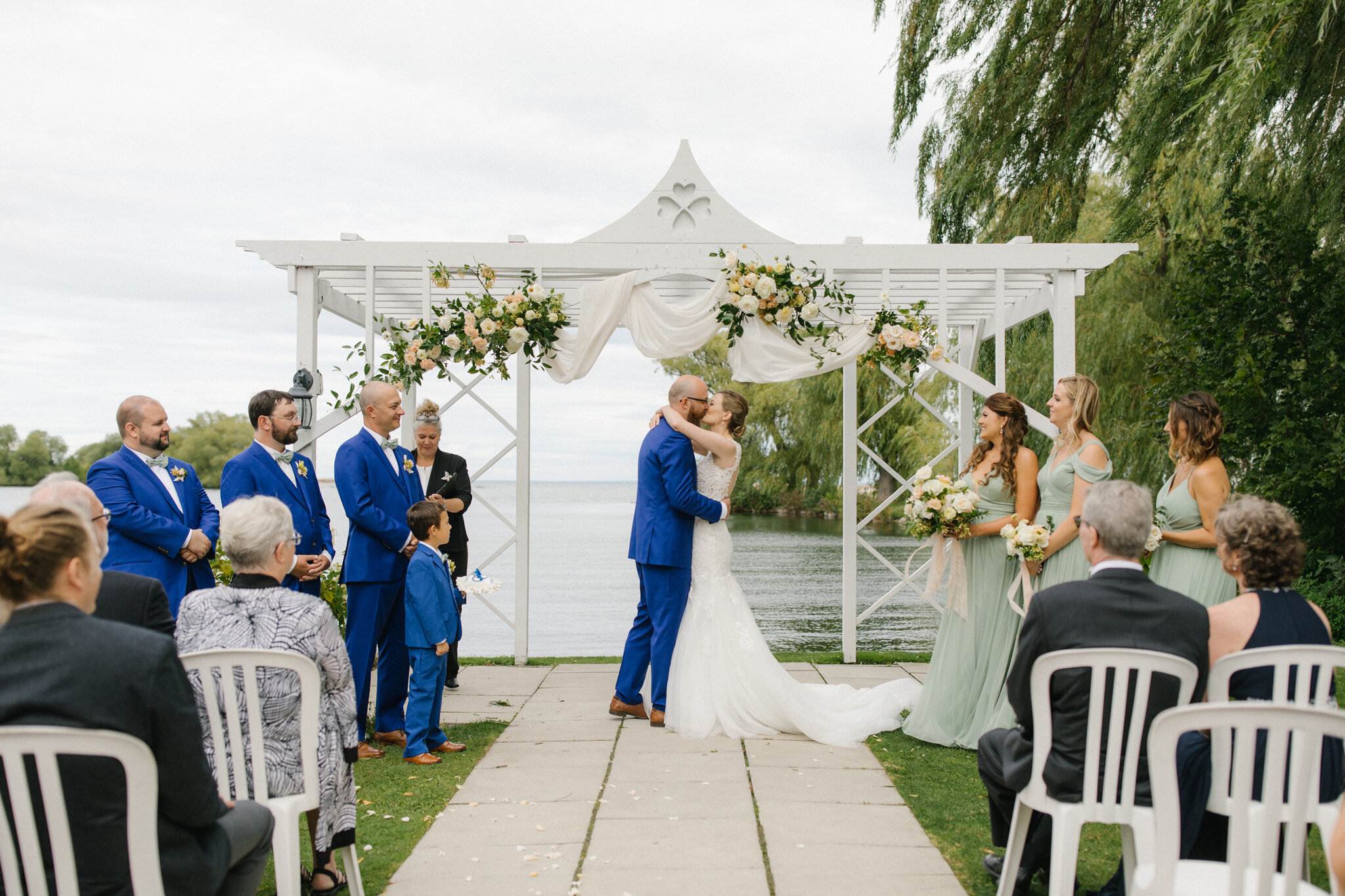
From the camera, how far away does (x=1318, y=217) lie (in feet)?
21.6

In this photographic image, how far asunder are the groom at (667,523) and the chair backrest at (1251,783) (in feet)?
10.6

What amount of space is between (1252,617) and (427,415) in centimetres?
488

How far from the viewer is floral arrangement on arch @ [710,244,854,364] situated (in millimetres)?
5883

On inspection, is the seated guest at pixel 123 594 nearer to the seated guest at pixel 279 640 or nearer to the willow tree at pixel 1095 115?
the seated guest at pixel 279 640

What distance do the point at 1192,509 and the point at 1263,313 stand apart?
4726 millimetres

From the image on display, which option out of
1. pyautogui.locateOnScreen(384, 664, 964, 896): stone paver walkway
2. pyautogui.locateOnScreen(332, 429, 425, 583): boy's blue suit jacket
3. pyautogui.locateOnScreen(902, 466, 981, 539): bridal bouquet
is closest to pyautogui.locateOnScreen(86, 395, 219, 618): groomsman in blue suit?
pyautogui.locateOnScreen(332, 429, 425, 583): boy's blue suit jacket

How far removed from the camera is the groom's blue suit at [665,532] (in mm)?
5266

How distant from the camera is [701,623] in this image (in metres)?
5.28

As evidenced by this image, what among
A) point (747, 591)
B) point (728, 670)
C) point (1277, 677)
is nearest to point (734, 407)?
point (728, 670)

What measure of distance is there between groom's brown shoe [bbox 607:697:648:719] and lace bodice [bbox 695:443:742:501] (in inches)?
49.8

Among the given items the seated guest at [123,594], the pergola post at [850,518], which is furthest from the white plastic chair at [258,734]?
the pergola post at [850,518]

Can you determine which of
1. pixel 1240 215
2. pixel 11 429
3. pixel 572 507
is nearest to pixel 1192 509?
pixel 1240 215

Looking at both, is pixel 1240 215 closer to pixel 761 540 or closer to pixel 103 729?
pixel 103 729

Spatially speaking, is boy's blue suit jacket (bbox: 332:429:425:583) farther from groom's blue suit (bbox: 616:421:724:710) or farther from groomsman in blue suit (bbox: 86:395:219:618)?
groom's blue suit (bbox: 616:421:724:710)
